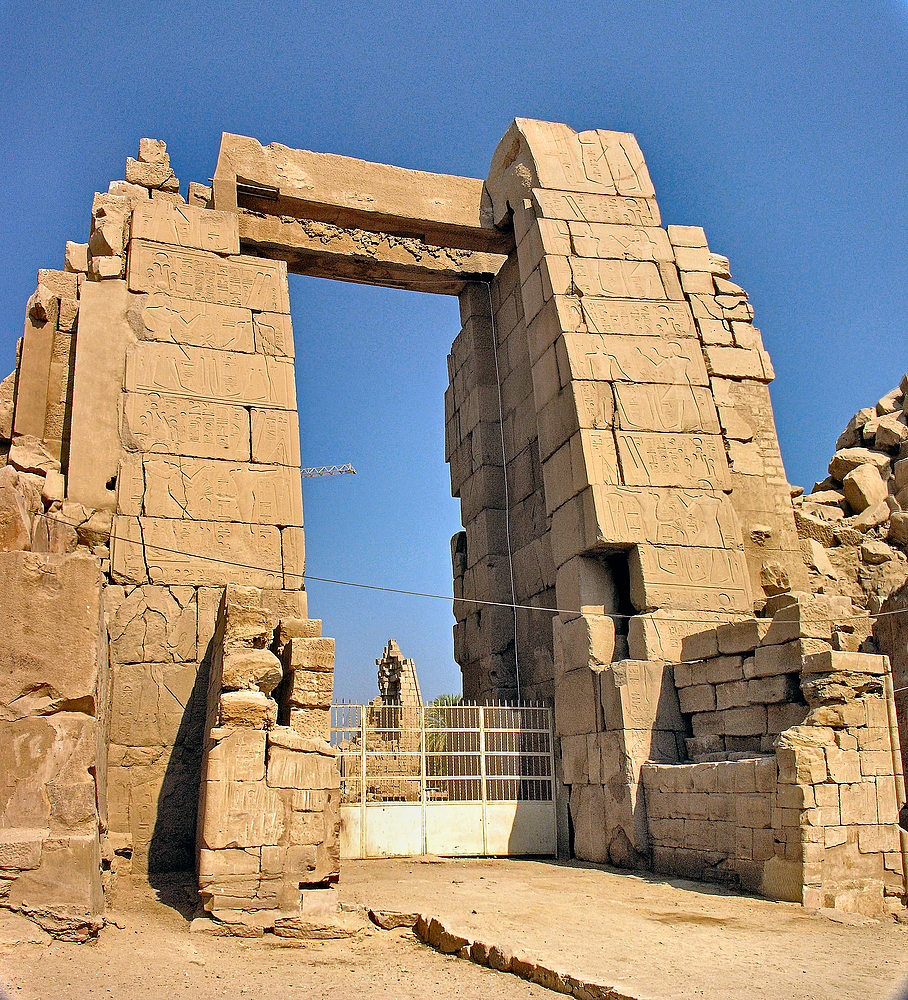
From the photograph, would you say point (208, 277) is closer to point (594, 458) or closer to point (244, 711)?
point (594, 458)

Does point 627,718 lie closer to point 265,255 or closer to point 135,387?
point 135,387

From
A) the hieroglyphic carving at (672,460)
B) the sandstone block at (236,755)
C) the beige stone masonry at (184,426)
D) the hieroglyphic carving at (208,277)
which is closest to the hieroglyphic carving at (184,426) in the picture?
the beige stone masonry at (184,426)

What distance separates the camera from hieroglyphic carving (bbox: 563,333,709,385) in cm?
947

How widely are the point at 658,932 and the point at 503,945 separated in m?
1.06

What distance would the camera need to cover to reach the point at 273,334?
939 centimetres

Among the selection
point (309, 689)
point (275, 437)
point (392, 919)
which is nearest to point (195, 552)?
point (275, 437)

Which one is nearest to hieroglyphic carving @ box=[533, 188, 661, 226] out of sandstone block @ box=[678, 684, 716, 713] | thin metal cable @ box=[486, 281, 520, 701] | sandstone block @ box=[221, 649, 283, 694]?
thin metal cable @ box=[486, 281, 520, 701]

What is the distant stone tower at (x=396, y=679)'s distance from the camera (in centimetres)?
1383

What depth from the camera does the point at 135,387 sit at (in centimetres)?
861

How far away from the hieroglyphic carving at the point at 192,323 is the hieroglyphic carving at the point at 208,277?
100 millimetres

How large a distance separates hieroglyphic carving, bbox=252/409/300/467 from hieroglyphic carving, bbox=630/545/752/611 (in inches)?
132

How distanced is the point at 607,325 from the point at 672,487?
191cm

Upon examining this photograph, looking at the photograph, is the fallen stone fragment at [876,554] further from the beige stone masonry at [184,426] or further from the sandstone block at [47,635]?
the sandstone block at [47,635]

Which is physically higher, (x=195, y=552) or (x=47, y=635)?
(x=195, y=552)
